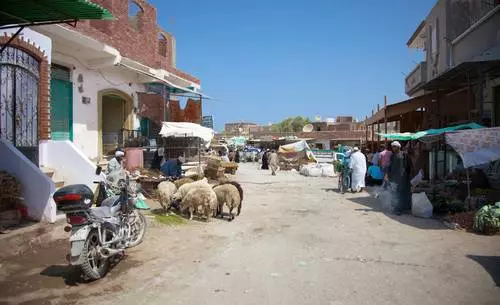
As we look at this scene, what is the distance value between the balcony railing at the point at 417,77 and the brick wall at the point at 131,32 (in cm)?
1191

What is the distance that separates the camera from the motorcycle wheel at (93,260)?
17.3ft

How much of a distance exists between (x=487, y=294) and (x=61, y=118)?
12169 millimetres

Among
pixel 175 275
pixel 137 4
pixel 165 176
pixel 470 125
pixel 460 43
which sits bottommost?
pixel 175 275

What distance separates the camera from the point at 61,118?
13305 mm

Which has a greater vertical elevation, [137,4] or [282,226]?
[137,4]

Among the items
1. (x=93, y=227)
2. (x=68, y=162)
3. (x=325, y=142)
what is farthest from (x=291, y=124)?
(x=93, y=227)

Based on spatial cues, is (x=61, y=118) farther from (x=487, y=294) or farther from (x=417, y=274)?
(x=487, y=294)

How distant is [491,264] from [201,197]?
572 centimetres

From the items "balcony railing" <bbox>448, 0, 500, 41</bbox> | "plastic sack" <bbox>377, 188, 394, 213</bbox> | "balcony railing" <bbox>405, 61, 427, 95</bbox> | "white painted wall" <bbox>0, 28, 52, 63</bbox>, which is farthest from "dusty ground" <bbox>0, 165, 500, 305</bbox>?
"balcony railing" <bbox>405, 61, 427, 95</bbox>

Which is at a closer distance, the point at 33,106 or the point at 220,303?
the point at 220,303

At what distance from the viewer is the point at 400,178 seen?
11.0m

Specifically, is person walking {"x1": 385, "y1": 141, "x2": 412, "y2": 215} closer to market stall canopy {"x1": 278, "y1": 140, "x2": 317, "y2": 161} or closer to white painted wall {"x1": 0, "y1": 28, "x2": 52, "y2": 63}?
white painted wall {"x1": 0, "y1": 28, "x2": 52, "y2": 63}

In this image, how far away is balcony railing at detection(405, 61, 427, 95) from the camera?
2115 centimetres

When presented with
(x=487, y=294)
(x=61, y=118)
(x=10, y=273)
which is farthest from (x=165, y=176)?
(x=487, y=294)
